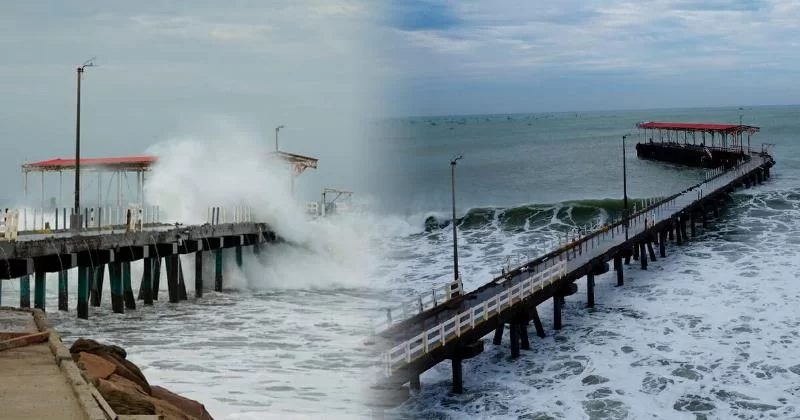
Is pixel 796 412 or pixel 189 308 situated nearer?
pixel 796 412

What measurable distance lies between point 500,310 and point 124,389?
37.1 ft

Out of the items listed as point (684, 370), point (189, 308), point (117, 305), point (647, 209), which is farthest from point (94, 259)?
point (647, 209)

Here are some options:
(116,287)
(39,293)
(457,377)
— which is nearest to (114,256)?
(116,287)

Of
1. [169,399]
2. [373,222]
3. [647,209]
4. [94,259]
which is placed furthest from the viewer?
[373,222]

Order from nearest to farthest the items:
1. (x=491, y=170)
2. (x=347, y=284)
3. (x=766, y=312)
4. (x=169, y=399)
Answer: (x=169, y=399)
(x=766, y=312)
(x=347, y=284)
(x=491, y=170)

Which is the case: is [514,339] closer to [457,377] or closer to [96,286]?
[457,377]

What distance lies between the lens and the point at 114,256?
28.7 meters

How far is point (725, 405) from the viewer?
18312 millimetres

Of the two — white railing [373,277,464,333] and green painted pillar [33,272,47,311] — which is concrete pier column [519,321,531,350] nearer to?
white railing [373,277,464,333]

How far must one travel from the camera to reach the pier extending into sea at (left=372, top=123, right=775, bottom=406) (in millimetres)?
18078

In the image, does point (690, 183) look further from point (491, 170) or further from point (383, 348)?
point (383, 348)

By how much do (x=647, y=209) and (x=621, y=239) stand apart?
1063 cm

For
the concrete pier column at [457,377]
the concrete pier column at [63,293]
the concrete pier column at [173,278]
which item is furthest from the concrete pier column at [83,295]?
the concrete pier column at [457,377]

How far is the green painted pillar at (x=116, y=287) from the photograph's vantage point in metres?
28.3
